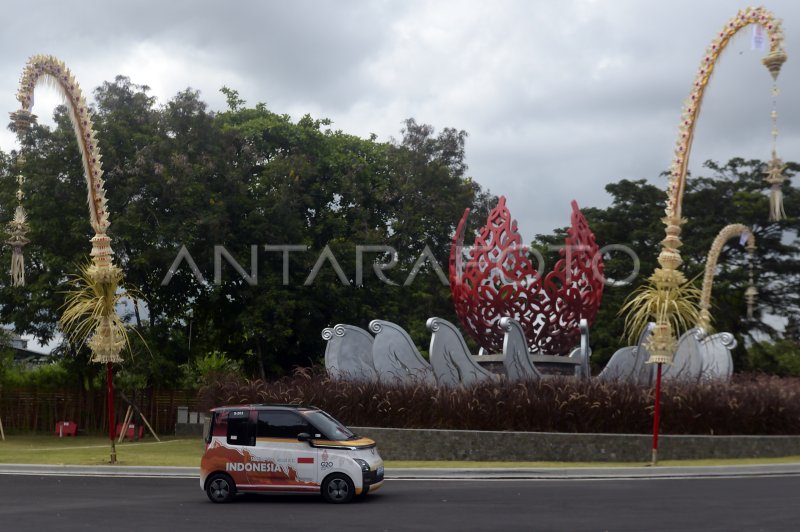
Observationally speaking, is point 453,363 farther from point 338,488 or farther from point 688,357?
point 338,488

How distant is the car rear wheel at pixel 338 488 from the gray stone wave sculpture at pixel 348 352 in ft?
33.9

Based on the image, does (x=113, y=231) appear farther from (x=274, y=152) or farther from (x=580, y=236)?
(x=580, y=236)

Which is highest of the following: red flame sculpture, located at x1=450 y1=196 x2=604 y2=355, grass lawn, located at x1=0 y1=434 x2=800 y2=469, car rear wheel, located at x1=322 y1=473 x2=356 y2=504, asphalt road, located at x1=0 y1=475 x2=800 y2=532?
red flame sculpture, located at x1=450 y1=196 x2=604 y2=355

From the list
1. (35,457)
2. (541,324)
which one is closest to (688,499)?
(541,324)

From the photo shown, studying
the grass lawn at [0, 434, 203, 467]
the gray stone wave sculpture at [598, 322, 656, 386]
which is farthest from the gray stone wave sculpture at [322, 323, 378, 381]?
the gray stone wave sculpture at [598, 322, 656, 386]

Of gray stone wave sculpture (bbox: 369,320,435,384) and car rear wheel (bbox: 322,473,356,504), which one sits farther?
gray stone wave sculpture (bbox: 369,320,435,384)

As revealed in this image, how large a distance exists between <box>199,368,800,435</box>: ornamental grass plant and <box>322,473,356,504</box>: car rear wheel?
761cm

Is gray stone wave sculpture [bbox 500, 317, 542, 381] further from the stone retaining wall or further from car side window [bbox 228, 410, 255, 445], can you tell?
car side window [bbox 228, 410, 255, 445]

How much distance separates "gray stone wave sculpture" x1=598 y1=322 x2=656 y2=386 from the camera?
24.9 meters

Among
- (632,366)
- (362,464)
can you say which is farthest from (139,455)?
(632,366)

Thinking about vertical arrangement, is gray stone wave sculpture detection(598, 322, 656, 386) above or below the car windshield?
above

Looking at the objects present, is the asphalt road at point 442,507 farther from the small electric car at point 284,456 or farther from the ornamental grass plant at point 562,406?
the ornamental grass plant at point 562,406

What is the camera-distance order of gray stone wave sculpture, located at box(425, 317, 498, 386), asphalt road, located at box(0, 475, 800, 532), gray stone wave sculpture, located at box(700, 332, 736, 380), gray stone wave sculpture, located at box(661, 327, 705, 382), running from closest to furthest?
asphalt road, located at box(0, 475, 800, 532) < gray stone wave sculpture, located at box(425, 317, 498, 386) < gray stone wave sculpture, located at box(661, 327, 705, 382) < gray stone wave sculpture, located at box(700, 332, 736, 380)

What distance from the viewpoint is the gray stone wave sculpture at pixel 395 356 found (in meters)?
24.8
